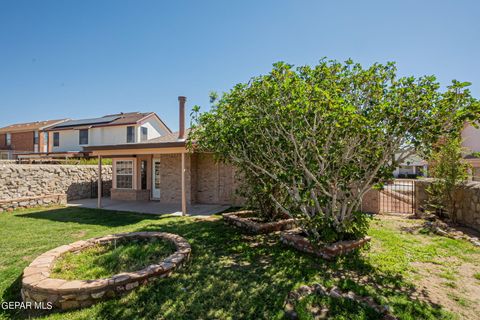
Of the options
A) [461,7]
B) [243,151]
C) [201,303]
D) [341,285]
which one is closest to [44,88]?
[243,151]

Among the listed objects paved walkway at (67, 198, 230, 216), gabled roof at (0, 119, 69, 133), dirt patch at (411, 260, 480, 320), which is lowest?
paved walkway at (67, 198, 230, 216)

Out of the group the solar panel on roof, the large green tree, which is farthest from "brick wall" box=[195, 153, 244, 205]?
the solar panel on roof

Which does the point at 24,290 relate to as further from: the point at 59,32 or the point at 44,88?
the point at 44,88

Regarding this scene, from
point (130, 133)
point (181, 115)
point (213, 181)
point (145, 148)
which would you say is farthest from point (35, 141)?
point (213, 181)

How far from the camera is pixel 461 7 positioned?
22.7 feet

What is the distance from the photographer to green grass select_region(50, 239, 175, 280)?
4.09 m

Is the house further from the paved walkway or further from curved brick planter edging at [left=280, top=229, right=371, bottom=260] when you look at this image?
curved brick planter edging at [left=280, top=229, right=371, bottom=260]

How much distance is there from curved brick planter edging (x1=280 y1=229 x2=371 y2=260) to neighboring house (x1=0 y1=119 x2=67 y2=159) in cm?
3339

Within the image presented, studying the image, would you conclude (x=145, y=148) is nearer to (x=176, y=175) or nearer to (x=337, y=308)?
(x=176, y=175)

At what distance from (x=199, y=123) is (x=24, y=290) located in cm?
523

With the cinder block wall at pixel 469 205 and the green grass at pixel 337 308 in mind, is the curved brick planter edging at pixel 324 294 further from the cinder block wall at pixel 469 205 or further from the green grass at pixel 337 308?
the cinder block wall at pixel 469 205

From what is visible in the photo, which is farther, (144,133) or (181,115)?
(144,133)

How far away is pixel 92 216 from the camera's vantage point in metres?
9.59

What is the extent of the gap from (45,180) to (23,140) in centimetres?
2553
